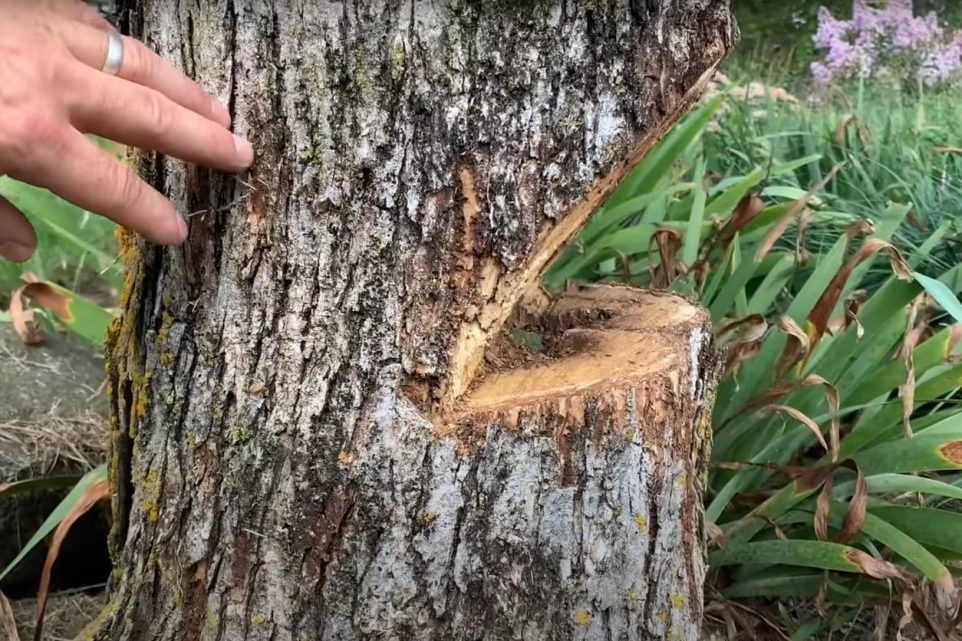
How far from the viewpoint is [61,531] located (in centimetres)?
158

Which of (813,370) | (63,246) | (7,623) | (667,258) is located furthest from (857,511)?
(63,246)

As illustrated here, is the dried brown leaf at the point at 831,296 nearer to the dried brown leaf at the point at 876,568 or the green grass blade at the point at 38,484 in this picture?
the dried brown leaf at the point at 876,568

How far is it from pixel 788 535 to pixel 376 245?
1.16 metres

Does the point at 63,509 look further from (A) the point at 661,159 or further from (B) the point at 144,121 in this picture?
(A) the point at 661,159

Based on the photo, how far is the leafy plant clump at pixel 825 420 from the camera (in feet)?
5.19

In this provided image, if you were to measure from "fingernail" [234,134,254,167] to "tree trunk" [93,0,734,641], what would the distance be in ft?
0.07

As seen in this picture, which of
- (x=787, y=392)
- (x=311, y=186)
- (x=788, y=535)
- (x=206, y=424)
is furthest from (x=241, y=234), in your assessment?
(x=788, y=535)

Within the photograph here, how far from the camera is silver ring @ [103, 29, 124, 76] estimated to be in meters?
1.01

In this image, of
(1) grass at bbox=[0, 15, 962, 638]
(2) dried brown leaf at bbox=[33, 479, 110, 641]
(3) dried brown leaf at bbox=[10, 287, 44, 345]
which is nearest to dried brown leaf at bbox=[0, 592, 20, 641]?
(2) dried brown leaf at bbox=[33, 479, 110, 641]

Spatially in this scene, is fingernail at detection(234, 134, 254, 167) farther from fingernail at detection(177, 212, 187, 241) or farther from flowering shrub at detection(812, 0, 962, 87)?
flowering shrub at detection(812, 0, 962, 87)

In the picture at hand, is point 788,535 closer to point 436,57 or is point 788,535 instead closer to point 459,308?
point 459,308

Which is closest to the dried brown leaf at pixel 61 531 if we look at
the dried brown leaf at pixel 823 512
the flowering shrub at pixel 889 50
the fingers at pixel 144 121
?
the fingers at pixel 144 121

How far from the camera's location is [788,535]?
70.8 inches

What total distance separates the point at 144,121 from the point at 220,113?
129mm
